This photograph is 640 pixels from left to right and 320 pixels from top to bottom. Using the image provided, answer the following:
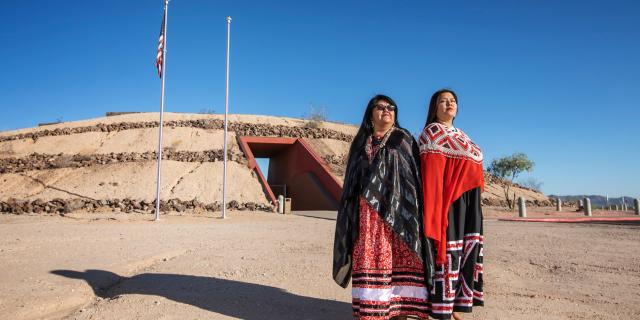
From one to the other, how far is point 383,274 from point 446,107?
5.02ft

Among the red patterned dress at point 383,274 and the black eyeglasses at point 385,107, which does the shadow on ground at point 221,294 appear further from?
the black eyeglasses at point 385,107

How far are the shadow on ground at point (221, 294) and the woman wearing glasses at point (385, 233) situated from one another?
74 centimetres

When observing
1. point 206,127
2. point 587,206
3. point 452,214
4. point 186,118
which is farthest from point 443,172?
point 186,118

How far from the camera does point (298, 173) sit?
2197 cm

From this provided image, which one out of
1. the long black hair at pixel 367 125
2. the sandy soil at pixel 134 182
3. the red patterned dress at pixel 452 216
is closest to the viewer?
the red patterned dress at pixel 452 216

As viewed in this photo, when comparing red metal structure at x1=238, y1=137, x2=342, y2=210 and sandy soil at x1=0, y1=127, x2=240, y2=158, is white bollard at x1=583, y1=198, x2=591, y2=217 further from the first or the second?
sandy soil at x1=0, y1=127, x2=240, y2=158

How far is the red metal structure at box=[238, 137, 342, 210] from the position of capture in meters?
19.3

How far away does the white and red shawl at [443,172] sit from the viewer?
3.11 metres

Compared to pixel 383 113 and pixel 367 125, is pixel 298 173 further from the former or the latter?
pixel 383 113

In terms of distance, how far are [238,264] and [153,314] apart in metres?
2.37

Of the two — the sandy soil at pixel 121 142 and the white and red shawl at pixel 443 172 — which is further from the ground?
the sandy soil at pixel 121 142

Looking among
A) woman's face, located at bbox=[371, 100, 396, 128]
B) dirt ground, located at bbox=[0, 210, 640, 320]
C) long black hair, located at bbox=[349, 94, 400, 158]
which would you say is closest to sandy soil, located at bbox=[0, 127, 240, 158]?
dirt ground, located at bbox=[0, 210, 640, 320]

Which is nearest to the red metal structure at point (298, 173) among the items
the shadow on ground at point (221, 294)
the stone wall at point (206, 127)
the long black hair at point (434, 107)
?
the stone wall at point (206, 127)

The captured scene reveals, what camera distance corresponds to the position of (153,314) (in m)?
3.59
